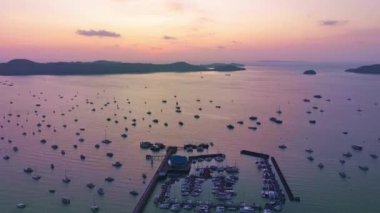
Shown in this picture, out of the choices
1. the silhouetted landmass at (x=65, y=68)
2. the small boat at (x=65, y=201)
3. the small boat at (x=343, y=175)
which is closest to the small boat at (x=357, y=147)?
the small boat at (x=343, y=175)

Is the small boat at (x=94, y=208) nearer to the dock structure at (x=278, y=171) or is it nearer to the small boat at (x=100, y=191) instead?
the small boat at (x=100, y=191)

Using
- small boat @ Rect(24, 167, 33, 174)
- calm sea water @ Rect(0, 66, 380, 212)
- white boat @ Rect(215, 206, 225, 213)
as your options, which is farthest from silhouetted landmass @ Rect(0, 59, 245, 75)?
white boat @ Rect(215, 206, 225, 213)

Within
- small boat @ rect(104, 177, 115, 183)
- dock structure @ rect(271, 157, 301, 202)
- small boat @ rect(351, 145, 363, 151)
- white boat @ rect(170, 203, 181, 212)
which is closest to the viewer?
white boat @ rect(170, 203, 181, 212)

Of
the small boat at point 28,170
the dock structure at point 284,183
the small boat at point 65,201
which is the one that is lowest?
the dock structure at point 284,183

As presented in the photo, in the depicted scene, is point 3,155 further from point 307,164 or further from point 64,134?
point 307,164

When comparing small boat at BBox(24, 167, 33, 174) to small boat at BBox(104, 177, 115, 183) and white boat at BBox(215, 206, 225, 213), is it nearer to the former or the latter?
small boat at BBox(104, 177, 115, 183)

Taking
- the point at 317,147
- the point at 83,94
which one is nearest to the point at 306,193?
the point at 317,147

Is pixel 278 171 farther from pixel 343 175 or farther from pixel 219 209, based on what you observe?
pixel 219 209


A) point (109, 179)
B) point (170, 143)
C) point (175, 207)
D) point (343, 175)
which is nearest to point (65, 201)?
point (109, 179)
